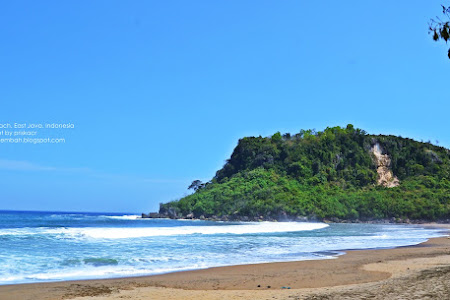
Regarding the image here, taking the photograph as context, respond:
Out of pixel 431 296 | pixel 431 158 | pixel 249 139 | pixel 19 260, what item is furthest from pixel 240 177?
pixel 431 296

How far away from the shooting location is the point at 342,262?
56.4 ft

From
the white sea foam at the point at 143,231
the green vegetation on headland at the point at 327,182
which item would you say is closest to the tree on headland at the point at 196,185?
the green vegetation on headland at the point at 327,182

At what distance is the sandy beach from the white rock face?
3326 inches

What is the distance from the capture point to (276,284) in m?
12.4

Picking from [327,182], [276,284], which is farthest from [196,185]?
[276,284]

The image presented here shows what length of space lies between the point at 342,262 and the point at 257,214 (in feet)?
215

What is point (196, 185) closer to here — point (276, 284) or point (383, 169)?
point (383, 169)

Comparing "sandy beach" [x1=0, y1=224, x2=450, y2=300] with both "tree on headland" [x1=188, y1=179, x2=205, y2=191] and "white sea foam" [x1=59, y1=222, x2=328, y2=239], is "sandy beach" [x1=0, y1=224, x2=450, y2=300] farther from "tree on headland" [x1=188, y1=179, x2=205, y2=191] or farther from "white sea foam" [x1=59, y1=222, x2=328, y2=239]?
"tree on headland" [x1=188, y1=179, x2=205, y2=191]

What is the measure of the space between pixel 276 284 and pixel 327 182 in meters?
86.1

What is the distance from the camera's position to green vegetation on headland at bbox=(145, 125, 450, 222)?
80.9 m

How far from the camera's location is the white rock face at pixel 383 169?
9694 cm

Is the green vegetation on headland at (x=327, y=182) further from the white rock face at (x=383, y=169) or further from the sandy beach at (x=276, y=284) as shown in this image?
the sandy beach at (x=276, y=284)

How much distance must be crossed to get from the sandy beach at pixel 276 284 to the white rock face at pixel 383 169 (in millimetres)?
84479

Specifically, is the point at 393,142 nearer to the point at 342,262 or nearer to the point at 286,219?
the point at 286,219
